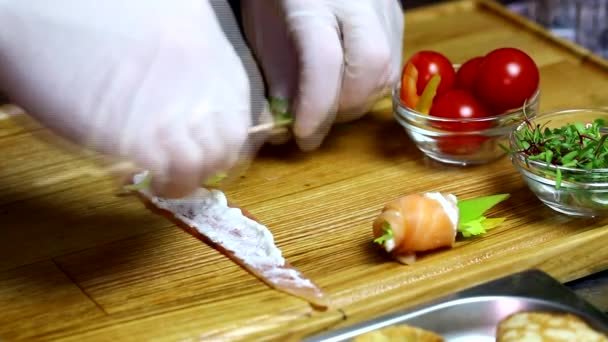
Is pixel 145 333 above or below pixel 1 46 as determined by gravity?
below

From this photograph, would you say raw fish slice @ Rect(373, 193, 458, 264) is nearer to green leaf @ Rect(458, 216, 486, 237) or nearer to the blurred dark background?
green leaf @ Rect(458, 216, 486, 237)

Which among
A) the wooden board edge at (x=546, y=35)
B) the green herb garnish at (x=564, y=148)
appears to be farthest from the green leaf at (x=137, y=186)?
the wooden board edge at (x=546, y=35)

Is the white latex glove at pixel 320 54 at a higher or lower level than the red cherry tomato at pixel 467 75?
higher

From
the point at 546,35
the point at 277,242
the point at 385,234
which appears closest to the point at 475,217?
the point at 385,234

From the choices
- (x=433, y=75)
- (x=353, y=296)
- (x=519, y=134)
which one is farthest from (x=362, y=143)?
(x=353, y=296)

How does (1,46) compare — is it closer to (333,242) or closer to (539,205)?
(333,242)

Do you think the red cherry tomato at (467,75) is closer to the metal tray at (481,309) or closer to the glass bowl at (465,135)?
the glass bowl at (465,135)

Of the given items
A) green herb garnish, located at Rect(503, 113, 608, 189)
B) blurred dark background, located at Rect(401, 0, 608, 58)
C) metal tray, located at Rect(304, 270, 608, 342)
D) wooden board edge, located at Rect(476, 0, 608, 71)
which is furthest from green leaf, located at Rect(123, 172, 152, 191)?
blurred dark background, located at Rect(401, 0, 608, 58)
